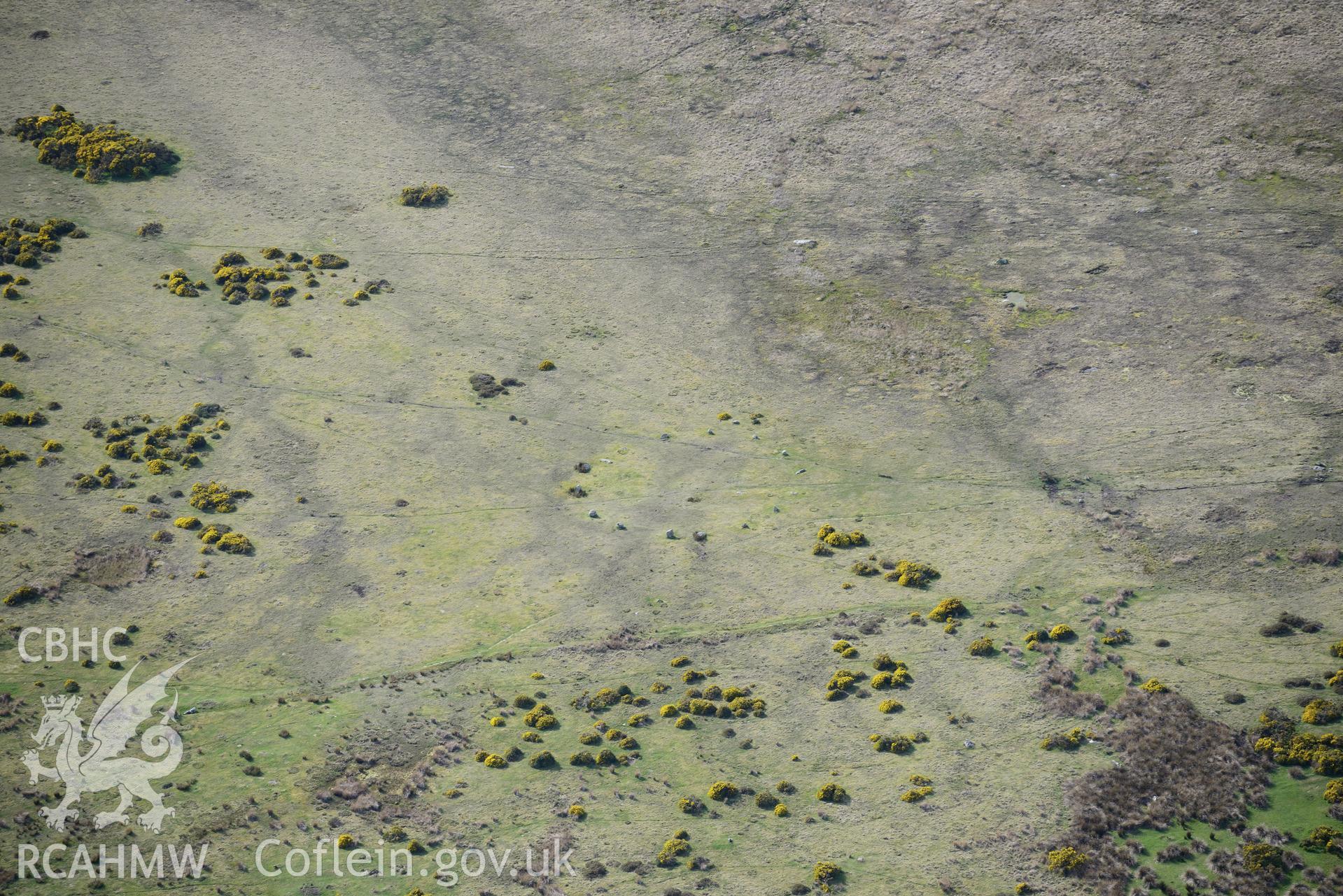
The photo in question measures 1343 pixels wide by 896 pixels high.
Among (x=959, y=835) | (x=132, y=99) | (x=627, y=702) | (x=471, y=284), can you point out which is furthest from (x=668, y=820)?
(x=132, y=99)

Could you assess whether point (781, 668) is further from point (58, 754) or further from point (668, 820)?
point (58, 754)

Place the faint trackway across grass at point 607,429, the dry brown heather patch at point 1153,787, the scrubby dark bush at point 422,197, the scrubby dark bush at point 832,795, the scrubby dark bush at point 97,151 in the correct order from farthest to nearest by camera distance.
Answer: the scrubby dark bush at point 97,151
the scrubby dark bush at point 422,197
the faint trackway across grass at point 607,429
the scrubby dark bush at point 832,795
the dry brown heather patch at point 1153,787

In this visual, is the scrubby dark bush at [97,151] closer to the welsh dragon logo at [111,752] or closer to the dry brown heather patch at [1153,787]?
the welsh dragon logo at [111,752]

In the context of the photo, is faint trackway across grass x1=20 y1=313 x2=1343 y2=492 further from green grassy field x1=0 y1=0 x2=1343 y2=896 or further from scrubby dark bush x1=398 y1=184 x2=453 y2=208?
scrubby dark bush x1=398 y1=184 x2=453 y2=208

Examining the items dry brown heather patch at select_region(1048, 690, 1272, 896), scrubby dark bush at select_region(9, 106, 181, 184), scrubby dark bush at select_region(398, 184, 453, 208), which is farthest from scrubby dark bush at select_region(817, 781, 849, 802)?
scrubby dark bush at select_region(9, 106, 181, 184)

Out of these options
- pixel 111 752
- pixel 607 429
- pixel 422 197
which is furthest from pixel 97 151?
pixel 111 752

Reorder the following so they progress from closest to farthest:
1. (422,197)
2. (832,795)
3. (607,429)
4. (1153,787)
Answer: (1153,787)
(832,795)
(607,429)
(422,197)

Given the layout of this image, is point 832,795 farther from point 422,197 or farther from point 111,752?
point 422,197

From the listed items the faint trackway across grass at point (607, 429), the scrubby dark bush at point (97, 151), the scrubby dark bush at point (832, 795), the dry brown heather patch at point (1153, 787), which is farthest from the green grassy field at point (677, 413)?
the scrubby dark bush at point (97, 151)

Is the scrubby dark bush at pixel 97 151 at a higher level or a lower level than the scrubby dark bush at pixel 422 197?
lower
